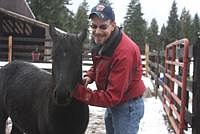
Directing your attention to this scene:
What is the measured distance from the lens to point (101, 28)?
4102mm

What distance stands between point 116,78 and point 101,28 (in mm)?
471

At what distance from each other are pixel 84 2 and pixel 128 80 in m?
102

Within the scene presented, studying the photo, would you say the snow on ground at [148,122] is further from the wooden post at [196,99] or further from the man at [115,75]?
the man at [115,75]

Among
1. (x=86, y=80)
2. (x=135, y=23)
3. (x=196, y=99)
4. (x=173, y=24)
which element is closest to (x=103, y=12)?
(x=86, y=80)

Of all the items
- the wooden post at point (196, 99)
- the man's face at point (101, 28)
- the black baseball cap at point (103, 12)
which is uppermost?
the black baseball cap at point (103, 12)

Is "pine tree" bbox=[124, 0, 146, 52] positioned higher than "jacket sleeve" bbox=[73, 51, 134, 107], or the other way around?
"pine tree" bbox=[124, 0, 146, 52]

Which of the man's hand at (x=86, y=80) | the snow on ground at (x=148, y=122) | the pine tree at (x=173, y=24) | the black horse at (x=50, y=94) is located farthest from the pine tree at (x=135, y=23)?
the man's hand at (x=86, y=80)

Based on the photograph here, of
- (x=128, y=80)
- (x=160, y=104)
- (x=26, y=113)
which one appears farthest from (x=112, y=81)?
(x=160, y=104)

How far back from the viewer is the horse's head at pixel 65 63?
397 cm

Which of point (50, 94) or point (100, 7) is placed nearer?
point (100, 7)

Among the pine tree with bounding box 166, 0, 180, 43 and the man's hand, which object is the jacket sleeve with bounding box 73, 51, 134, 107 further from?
the pine tree with bounding box 166, 0, 180, 43

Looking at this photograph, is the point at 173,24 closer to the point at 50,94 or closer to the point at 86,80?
the point at 50,94

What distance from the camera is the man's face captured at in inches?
160

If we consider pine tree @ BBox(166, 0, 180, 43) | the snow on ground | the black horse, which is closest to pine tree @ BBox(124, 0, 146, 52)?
pine tree @ BBox(166, 0, 180, 43)
